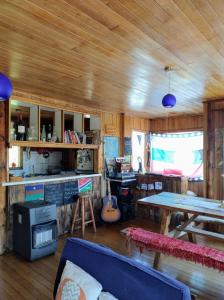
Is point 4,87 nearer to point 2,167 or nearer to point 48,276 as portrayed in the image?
point 2,167

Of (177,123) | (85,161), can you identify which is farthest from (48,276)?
(177,123)

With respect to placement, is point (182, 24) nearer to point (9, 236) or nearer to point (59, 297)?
point (59, 297)

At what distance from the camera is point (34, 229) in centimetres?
313

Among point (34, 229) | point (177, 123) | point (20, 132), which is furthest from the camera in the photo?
point (177, 123)

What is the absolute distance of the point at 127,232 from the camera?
8.83 ft

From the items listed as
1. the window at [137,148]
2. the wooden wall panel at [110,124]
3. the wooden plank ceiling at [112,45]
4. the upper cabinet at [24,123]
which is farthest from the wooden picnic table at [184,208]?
the window at [137,148]

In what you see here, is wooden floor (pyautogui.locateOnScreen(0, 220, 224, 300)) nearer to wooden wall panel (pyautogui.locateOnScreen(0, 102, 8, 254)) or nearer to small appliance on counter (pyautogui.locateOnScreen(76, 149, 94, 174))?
wooden wall panel (pyautogui.locateOnScreen(0, 102, 8, 254))

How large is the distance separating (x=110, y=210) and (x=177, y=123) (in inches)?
121

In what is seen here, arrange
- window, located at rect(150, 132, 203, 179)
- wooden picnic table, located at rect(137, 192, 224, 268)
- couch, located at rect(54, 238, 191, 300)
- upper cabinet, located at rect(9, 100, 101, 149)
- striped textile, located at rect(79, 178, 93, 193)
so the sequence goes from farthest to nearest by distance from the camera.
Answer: window, located at rect(150, 132, 203, 179)
striped textile, located at rect(79, 178, 93, 193)
upper cabinet, located at rect(9, 100, 101, 149)
wooden picnic table, located at rect(137, 192, 224, 268)
couch, located at rect(54, 238, 191, 300)

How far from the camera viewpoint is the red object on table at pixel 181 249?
7.06 ft

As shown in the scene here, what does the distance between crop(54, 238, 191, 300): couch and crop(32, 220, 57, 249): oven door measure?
1.63 m

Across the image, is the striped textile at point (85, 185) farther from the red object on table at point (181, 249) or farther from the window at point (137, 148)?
the red object on table at point (181, 249)

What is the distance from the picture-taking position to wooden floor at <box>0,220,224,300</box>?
2441 millimetres

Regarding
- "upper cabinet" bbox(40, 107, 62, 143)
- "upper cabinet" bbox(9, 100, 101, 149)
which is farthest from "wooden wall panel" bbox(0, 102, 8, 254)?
"upper cabinet" bbox(40, 107, 62, 143)
